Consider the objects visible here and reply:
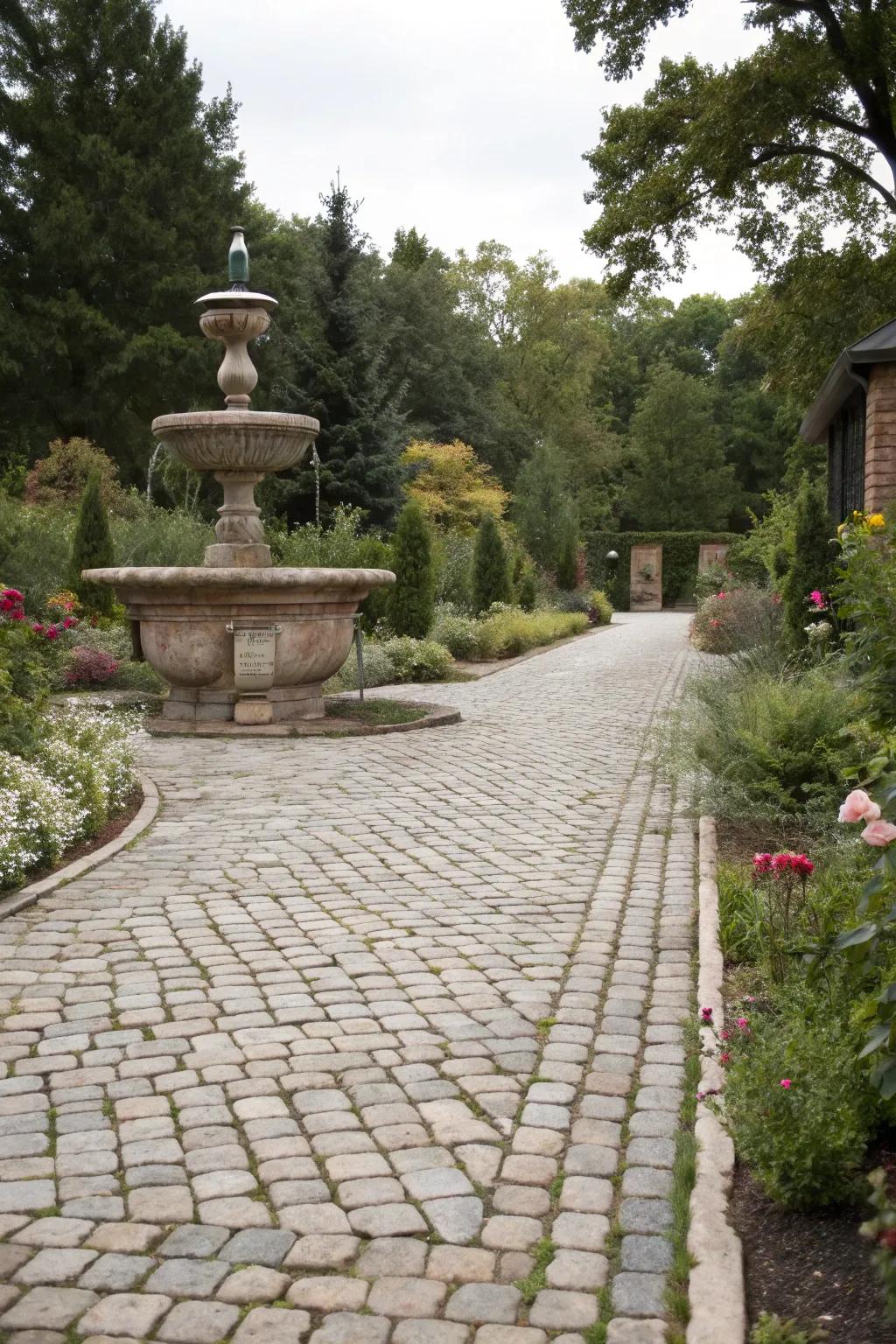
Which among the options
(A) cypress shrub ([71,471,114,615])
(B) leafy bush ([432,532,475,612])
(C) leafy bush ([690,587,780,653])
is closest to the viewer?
(C) leafy bush ([690,587,780,653])

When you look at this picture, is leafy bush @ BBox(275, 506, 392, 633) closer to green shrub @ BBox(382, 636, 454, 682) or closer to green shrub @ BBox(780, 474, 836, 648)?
green shrub @ BBox(382, 636, 454, 682)

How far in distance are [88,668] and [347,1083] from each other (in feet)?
34.9

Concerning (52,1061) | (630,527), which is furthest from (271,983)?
(630,527)

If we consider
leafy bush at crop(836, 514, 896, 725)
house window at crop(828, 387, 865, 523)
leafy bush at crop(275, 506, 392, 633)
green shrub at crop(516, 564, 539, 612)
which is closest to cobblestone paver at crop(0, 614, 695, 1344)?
leafy bush at crop(836, 514, 896, 725)

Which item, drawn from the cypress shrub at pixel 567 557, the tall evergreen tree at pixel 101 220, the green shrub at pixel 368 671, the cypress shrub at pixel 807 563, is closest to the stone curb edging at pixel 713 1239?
the cypress shrub at pixel 807 563

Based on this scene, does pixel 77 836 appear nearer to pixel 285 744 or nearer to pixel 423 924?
pixel 423 924

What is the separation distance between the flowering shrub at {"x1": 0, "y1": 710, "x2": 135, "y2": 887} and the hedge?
1536 inches

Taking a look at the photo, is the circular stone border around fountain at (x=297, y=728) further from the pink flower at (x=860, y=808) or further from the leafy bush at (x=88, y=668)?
the pink flower at (x=860, y=808)

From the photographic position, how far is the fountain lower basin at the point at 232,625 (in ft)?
35.0

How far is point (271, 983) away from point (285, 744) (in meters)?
5.77

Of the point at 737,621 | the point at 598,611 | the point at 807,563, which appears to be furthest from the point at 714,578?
the point at 807,563

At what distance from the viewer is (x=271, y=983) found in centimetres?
459

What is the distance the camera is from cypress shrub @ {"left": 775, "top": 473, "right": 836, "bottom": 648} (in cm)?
1294

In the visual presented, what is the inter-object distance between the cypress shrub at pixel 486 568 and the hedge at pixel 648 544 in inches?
888
